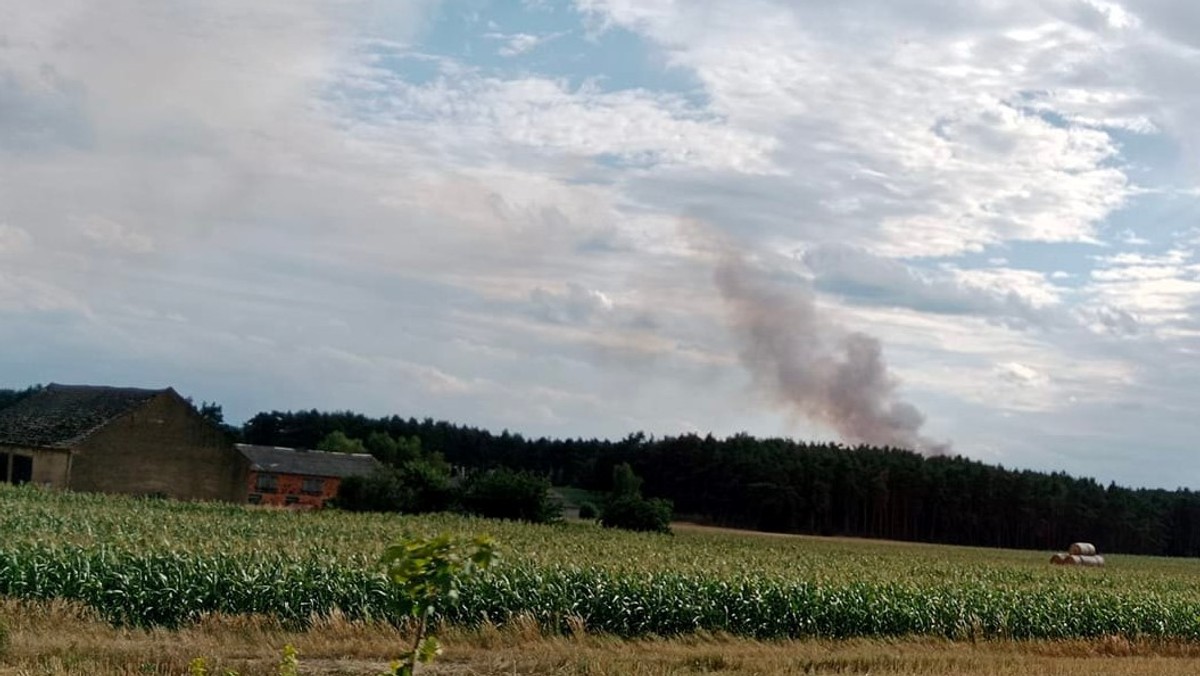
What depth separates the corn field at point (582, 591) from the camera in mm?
22031

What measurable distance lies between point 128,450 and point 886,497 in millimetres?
62532

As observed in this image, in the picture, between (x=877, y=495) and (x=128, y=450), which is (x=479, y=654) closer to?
(x=128, y=450)

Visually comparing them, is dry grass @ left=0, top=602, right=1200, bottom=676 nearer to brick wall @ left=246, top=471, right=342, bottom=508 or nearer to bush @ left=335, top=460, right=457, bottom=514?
bush @ left=335, top=460, right=457, bottom=514

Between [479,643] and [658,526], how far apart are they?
4237cm

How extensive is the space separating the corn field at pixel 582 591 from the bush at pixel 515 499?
2679cm

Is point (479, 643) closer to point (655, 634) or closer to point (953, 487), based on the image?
point (655, 634)

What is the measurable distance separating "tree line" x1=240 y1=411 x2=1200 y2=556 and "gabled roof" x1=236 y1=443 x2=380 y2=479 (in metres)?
14.8

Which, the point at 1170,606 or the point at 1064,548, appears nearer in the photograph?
the point at 1170,606

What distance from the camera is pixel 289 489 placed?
89062mm

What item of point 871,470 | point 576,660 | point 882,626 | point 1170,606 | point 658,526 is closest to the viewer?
point 576,660

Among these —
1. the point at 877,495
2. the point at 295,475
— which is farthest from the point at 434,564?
the point at 877,495

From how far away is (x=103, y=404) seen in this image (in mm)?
69438

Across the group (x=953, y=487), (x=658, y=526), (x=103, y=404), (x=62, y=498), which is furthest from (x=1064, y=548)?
(x=62, y=498)

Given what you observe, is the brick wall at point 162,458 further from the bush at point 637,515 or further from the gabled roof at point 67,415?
the bush at point 637,515
